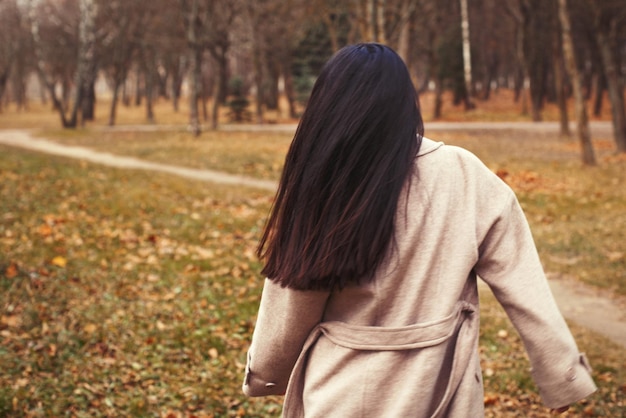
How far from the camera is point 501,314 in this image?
6934 millimetres

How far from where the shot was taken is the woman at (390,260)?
1.96 metres

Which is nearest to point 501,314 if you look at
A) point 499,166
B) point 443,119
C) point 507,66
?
point 499,166

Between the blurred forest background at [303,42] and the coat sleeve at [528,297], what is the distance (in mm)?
15376

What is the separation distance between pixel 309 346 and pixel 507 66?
63895mm

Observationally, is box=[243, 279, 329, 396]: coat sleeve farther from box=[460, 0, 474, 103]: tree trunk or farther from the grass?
box=[460, 0, 474, 103]: tree trunk

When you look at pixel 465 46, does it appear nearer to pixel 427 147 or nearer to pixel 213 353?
pixel 213 353

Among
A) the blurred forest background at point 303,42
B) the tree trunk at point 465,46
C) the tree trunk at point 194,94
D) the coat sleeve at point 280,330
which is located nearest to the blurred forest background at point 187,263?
the tree trunk at point 194,94

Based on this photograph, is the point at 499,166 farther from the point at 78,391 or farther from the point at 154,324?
the point at 78,391

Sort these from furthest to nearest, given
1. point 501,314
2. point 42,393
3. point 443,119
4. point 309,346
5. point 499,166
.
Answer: point 443,119 → point 499,166 → point 501,314 → point 42,393 → point 309,346

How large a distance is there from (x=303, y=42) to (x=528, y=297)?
4016 centimetres

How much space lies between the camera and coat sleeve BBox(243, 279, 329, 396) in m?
2.09

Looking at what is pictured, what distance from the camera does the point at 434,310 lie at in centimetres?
204

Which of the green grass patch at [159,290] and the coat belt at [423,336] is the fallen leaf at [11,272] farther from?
the coat belt at [423,336]

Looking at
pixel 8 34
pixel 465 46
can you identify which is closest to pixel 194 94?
pixel 465 46
